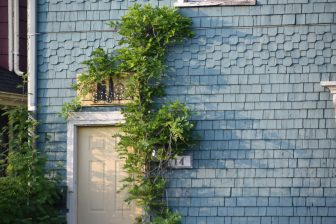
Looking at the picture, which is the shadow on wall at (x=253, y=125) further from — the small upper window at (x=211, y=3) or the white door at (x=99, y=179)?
the white door at (x=99, y=179)

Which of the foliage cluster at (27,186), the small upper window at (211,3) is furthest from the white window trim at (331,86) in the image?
the foliage cluster at (27,186)

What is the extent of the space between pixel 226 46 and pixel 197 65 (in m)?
0.48

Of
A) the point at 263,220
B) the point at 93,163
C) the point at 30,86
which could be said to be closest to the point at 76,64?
the point at 30,86

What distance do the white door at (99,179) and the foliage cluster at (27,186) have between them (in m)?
0.42

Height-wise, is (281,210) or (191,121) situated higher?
(191,121)

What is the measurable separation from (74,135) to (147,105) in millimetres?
1152

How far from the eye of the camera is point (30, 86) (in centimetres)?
1023

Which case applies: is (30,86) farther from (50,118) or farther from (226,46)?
(226,46)

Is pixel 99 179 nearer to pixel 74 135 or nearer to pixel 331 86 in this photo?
pixel 74 135

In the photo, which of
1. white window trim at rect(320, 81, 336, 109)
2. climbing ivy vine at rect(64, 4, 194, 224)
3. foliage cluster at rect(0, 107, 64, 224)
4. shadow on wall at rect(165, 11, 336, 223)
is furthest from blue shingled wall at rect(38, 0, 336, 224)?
foliage cluster at rect(0, 107, 64, 224)

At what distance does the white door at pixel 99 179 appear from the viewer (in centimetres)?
1009

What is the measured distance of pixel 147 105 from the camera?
32.5ft

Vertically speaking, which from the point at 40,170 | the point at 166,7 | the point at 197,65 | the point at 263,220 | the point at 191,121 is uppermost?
the point at 166,7

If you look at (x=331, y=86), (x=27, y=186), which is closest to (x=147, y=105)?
(x=27, y=186)
